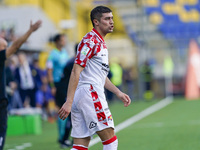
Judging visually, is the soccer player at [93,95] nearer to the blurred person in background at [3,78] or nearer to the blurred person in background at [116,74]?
the blurred person in background at [3,78]

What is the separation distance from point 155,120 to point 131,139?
3599 mm

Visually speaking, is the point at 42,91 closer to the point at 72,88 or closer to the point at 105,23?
the point at 105,23

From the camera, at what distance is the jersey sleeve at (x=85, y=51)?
4.06 metres

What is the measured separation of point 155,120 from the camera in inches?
463

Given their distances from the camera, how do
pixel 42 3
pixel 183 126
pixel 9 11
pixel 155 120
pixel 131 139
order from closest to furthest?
pixel 131 139 → pixel 183 126 → pixel 155 120 → pixel 9 11 → pixel 42 3

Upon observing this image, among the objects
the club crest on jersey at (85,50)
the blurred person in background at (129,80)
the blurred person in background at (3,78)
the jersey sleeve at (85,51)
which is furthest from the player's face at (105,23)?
the blurred person in background at (129,80)

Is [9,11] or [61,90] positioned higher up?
[9,11]

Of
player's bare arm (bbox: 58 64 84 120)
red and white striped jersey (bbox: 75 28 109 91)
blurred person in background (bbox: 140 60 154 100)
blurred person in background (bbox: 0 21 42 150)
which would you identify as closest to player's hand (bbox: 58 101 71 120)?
player's bare arm (bbox: 58 64 84 120)

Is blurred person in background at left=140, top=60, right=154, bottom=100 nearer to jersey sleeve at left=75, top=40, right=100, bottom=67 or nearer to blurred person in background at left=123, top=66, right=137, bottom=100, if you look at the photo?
blurred person in background at left=123, top=66, right=137, bottom=100

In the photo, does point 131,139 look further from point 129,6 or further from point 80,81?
point 129,6

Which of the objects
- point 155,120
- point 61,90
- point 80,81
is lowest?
point 155,120

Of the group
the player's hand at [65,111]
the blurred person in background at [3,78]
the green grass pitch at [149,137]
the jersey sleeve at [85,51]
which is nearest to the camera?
the player's hand at [65,111]

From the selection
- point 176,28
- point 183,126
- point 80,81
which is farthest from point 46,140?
point 176,28

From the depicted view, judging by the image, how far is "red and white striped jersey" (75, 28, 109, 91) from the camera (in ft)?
13.5
